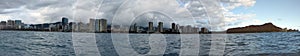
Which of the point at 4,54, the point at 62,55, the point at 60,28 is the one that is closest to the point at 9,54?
the point at 4,54

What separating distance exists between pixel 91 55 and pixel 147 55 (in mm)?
4395

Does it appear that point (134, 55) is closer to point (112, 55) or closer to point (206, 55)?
point (112, 55)

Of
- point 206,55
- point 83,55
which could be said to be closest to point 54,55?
point 83,55

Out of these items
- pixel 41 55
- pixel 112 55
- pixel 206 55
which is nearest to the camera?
pixel 206 55

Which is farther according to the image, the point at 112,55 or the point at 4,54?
the point at 4,54

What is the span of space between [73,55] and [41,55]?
321cm

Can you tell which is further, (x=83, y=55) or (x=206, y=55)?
(x=83, y=55)

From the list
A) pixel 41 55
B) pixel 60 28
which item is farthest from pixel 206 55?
pixel 60 28

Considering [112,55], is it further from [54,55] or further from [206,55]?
[206,55]

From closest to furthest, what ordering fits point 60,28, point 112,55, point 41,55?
point 112,55 → point 41,55 → point 60,28

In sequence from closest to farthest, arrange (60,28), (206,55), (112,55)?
(206,55)
(112,55)
(60,28)

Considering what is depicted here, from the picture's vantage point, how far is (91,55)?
25.6 meters

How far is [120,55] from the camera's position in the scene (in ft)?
86.6

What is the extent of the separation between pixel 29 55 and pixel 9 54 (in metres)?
1.90
